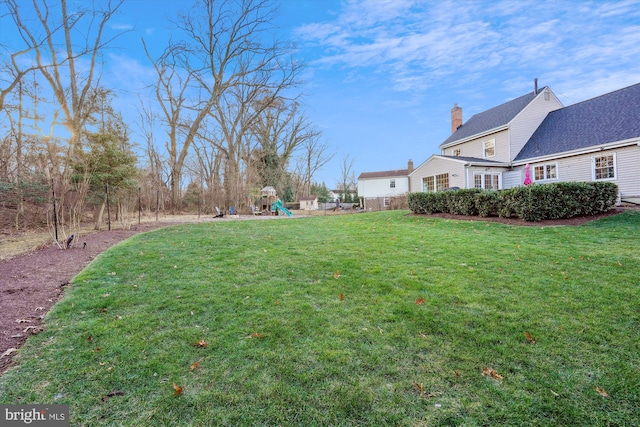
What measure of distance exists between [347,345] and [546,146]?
18262 mm

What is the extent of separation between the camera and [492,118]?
19156 millimetres

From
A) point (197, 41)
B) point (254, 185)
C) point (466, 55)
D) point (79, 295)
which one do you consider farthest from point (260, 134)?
point (79, 295)

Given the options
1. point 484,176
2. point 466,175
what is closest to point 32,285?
point 466,175

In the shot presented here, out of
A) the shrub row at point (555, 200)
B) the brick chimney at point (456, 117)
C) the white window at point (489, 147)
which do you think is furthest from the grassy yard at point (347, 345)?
the brick chimney at point (456, 117)

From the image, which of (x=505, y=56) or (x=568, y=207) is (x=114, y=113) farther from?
(x=568, y=207)

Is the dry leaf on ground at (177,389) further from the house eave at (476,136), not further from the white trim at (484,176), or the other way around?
the house eave at (476,136)

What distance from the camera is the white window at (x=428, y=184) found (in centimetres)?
1874

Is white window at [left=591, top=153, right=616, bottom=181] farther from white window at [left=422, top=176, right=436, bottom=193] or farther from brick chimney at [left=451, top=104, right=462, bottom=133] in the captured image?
brick chimney at [left=451, top=104, right=462, bottom=133]

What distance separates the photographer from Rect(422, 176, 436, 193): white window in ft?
61.5

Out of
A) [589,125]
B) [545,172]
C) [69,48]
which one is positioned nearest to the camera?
[589,125]

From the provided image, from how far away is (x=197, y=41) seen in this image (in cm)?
2273

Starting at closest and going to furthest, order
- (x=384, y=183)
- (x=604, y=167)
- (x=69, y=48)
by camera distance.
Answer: (x=604, y=167) → (x=69, y=48) → (x=384, y=183)

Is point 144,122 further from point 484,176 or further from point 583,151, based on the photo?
point 583,151

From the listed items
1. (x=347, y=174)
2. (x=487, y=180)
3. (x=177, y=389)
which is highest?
(x=347, y=174)
